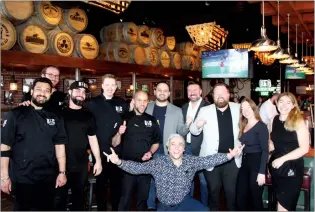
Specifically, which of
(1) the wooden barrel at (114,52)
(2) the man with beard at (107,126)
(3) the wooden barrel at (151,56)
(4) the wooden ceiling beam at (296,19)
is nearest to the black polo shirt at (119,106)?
(2) the man with beard at (107,126)

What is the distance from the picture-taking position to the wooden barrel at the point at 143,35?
275 inches

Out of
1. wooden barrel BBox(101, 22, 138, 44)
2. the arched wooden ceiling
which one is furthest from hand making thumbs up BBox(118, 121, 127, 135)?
the arched wooden ceiling

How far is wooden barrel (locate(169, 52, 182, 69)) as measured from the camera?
816 centimetres

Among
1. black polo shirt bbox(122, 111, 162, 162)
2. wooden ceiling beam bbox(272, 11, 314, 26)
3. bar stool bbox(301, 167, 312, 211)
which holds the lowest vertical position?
bar stool bbox(301, 167, 312, 211)

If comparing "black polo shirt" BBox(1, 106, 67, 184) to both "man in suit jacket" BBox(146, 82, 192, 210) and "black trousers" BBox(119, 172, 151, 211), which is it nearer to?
"black trousers" BBox(119, 172, 151, 211)

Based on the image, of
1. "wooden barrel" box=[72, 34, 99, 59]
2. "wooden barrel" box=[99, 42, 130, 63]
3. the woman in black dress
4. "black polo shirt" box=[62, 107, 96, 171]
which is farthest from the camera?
"wooden barrel" box=[99, 42, 130, 63]

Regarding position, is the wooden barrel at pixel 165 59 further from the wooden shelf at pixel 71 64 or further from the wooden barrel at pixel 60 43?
the wooden barrel at pixel 60 43

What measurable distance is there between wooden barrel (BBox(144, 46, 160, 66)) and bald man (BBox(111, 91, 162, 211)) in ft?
13.3

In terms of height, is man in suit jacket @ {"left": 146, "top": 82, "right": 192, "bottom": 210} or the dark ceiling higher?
the dark ceiling

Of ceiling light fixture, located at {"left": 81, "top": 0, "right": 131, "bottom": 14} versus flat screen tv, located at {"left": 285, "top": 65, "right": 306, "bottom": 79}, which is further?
flat screen tv, located at {"left": 285, "top": 65, "right": 306, "bottom": 79}

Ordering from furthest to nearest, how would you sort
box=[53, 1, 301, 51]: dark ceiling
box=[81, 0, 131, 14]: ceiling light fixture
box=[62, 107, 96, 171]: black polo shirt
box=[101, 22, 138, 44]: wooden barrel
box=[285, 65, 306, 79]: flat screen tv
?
box=[285, 65, 306, 79]: flat screen tv → box=[101, 22, 138, 44]: wooden barrel → box=[53, 1, 301, 51]: dark ceiling → box=[81, 0, 131, 14]: ceiling light fixture → box=[62, 107, 96, 171]: black polo shirt

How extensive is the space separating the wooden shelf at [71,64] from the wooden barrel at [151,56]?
0.39 ft

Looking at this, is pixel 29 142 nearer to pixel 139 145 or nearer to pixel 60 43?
pixel 139 145

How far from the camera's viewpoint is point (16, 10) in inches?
179
